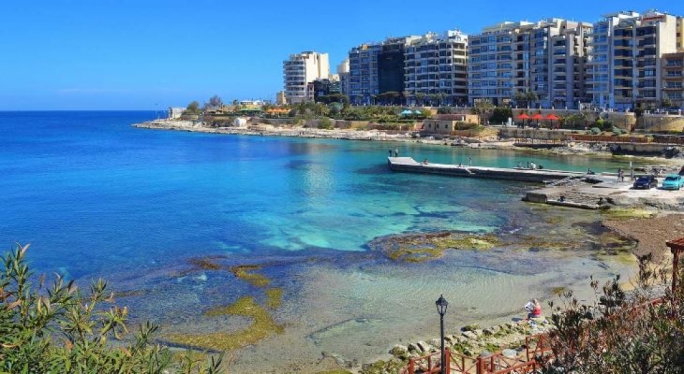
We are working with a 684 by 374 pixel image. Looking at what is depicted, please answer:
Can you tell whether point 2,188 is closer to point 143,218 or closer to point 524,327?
point 143,218

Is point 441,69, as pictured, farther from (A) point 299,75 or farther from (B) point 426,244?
→ (B) point 426,244

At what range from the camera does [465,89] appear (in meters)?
124

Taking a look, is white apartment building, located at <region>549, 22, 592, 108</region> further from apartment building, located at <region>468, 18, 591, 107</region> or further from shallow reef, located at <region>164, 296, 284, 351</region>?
shallow reef, located at <region>164, 296, 284, 351</region>

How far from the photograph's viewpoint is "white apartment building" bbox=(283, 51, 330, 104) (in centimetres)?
18088

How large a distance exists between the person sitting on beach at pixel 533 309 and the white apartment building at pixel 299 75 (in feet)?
526

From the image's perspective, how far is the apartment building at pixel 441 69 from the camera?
124 meters

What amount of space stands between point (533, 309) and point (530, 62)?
92.3m

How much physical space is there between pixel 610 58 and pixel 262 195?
2354 inches

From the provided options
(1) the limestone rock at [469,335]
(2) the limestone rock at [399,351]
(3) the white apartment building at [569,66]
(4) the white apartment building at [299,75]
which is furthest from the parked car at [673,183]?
(4) the white apartment building at [299,75]

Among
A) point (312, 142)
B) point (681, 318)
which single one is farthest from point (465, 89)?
point (681, 318)

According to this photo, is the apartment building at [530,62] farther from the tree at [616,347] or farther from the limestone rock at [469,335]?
the tree at [616,347]

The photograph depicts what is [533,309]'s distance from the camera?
20.7 meters

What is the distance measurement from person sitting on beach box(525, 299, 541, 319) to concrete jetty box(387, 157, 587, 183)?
3175cm

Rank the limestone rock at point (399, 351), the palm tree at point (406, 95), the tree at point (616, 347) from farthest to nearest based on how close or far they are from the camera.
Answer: the palm tree at point (406, 95)
the limestone rock at point (399, 351)
the tree at point (616, 347)
